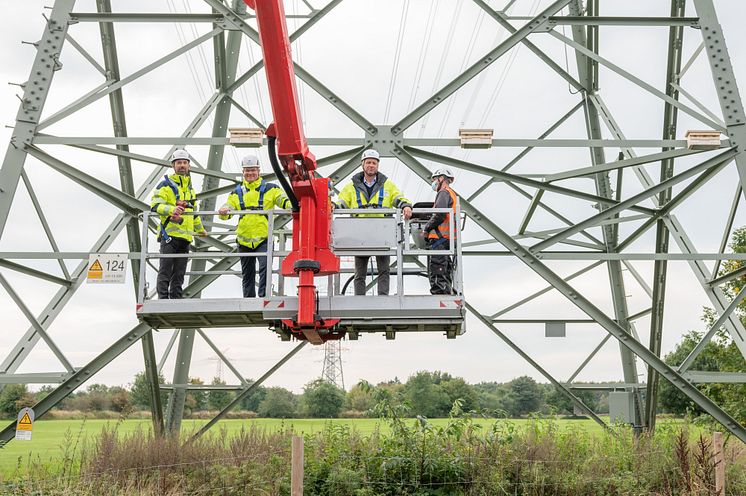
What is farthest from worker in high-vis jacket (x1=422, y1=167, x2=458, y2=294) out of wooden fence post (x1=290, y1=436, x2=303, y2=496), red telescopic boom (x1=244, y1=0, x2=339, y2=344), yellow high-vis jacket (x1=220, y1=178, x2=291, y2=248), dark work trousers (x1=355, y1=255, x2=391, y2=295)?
wooden fence post (x1=290, y1=436, x2=303, y2=496)

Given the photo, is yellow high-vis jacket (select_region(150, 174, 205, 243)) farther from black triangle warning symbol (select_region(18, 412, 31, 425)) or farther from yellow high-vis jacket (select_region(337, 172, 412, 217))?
black triangle warning symbol (select_region(18, 412, 31, 425))

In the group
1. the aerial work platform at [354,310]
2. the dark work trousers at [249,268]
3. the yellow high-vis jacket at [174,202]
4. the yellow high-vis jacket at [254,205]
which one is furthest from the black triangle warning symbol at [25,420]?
the yellow high-vis jacket at [254,205]

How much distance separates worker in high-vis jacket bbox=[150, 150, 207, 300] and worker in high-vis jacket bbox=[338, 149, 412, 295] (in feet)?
7.13

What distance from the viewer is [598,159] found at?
59.9 feet

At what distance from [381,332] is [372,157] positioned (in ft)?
7.92

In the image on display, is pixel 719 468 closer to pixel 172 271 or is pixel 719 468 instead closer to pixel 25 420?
pixel 172 271

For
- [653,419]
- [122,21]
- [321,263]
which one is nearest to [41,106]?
[122,21]

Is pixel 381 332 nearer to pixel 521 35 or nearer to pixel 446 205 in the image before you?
pixel 446 205

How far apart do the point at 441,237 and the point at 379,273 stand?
1.02 meters

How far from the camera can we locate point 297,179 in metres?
10.2

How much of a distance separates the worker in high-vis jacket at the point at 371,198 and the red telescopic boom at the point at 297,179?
465mm

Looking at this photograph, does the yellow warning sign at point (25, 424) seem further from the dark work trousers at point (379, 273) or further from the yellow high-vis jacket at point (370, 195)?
the yellow high-vis jacket at point (370, 195)

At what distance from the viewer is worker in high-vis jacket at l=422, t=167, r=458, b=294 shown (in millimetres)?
10430

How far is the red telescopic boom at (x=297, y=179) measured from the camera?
31.0 ft
